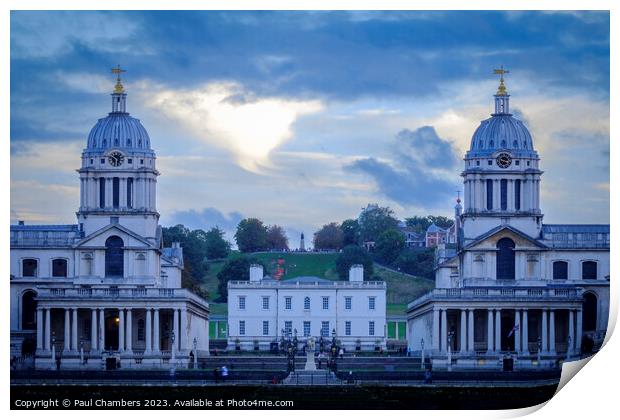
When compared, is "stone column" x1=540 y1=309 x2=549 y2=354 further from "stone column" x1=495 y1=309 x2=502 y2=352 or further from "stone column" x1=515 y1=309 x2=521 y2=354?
"stone column" x1=495 y1=309 x2=502 y2=352

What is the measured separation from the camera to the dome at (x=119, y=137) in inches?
4975

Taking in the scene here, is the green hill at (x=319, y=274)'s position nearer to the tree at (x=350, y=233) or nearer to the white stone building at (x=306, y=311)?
the tree at (x=350, y=233)

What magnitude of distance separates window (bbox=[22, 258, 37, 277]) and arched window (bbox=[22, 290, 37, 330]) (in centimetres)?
136

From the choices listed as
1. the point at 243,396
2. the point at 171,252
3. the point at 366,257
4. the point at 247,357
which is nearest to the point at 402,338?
the point at 366,257

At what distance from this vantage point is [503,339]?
4931 inches

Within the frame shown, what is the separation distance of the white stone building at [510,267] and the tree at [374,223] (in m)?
36.4

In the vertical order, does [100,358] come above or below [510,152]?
below

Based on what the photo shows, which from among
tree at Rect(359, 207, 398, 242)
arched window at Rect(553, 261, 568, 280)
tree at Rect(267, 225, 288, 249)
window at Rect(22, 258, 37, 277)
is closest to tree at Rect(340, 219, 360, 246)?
tree at Rect(359, 207, 398, 242)

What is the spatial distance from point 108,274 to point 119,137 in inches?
295

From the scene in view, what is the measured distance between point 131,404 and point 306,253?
85355 millimetres

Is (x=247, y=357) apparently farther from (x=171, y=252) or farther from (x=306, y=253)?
(x=306, y=253)

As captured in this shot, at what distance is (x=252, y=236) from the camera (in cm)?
15625

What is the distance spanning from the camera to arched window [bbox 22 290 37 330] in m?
126

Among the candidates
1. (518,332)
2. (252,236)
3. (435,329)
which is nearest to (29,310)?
(435,329)
